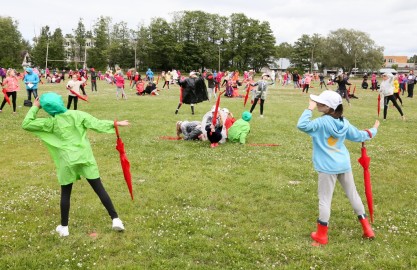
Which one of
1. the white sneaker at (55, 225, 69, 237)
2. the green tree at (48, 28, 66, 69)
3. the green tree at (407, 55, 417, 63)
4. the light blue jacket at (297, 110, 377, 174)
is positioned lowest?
the white sneaker at (55, 225, 69, 237)

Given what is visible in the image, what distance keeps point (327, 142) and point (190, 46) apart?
88.7 m

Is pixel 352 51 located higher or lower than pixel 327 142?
higher

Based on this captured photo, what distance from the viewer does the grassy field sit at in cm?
466

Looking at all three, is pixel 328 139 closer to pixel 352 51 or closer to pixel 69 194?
pixel 69 194

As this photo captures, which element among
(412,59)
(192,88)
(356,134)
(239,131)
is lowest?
(239,131)

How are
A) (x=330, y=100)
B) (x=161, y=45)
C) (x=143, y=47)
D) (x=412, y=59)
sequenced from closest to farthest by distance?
1. (x=330, y=100)
2. (x=161, y=45)
3. (x=143, y=47)
4. (x=412, y=59)

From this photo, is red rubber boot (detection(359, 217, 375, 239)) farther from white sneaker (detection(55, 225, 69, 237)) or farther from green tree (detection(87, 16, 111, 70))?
green tree (detection(87, 16, 111, 70))

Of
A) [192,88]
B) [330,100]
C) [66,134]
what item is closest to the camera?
[330,100]

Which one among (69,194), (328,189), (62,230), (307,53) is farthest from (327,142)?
(307,53)

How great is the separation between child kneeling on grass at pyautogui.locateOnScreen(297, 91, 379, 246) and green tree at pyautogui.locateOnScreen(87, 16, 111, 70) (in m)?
82.5

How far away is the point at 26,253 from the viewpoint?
15.5 ft

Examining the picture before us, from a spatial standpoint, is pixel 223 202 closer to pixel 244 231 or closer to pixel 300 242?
pixel 244 231

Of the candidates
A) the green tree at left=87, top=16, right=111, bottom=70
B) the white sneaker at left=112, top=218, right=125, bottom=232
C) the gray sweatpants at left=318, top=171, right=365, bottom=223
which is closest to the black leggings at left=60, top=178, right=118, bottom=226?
the white sneaker at left=112, top=218, right=125, bottom=232

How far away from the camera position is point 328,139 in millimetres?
4844
